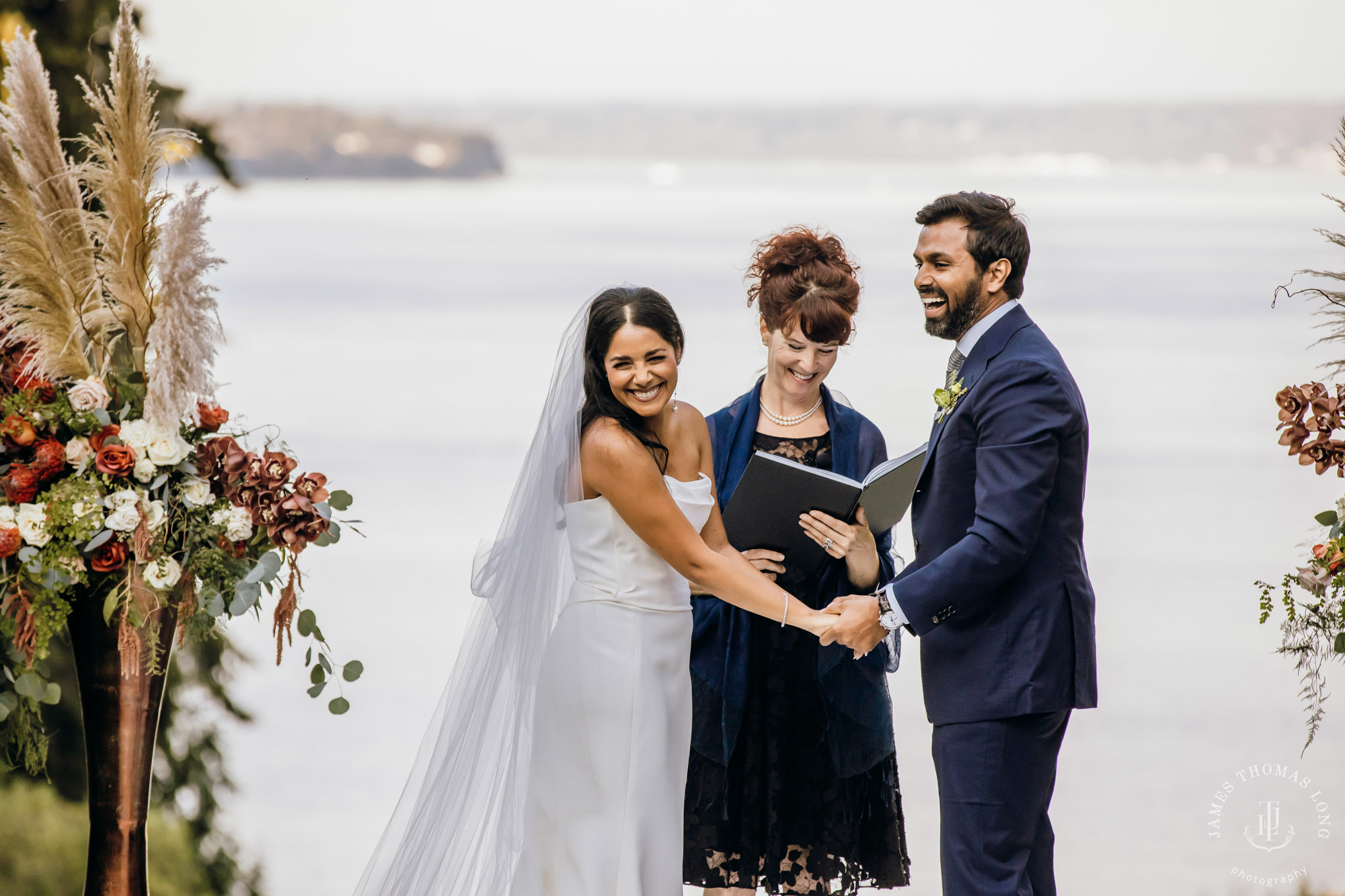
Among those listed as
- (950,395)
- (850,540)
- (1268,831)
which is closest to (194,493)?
(850,540)

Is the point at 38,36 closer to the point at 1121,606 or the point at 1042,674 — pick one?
the point at 1042,674

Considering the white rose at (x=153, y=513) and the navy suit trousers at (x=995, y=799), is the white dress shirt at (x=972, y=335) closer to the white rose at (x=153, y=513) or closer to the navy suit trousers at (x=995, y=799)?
the navy suit trousers at (x=995, y=799)

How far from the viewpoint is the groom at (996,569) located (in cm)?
230

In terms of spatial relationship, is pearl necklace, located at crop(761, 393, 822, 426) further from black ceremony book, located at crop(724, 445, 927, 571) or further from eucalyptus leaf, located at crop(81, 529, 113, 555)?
eucalyptus leaf, located at crop(81, 529, 113, 555)

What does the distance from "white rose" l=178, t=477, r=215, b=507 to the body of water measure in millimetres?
1192

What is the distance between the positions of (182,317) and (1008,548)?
148 centimetres

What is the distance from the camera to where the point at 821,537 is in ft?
8.66

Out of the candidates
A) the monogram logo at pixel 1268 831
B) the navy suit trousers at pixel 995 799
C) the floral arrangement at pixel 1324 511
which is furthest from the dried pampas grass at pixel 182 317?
the monogram logo at pixel 1268 831

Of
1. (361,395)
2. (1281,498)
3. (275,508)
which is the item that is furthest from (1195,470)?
(275,508)

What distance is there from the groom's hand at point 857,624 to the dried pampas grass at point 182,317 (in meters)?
1.25

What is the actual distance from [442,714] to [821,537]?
2.73ft

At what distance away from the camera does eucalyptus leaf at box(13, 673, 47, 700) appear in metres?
2.39

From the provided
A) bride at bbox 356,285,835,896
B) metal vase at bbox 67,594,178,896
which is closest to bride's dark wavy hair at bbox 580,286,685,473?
bride at bbox 356,285,835,896

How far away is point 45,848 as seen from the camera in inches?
137
